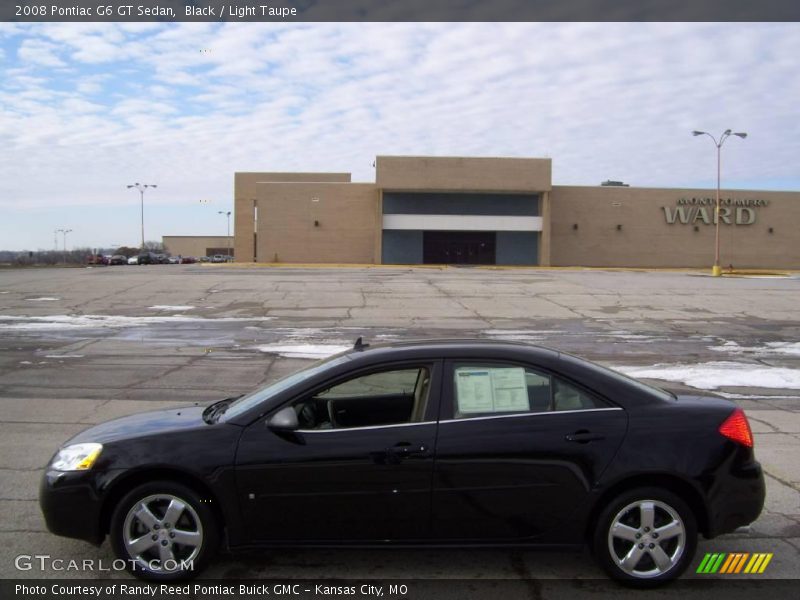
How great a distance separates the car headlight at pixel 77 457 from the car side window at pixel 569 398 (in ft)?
9.00

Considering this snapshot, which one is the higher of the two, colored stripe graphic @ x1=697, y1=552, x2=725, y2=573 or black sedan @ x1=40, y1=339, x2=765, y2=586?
black sedan @ x1=40, y1=339, x2=765, y2=586

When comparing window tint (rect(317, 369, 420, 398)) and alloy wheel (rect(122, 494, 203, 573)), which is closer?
alloy wheel (rect(122, 494, 203, 573))

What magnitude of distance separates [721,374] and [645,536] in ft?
28.8

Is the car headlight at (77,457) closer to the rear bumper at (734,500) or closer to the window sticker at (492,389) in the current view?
the window sticker at (492,389)

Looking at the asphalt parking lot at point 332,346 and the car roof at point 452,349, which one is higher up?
the car roof at point 452,349

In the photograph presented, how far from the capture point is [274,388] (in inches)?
189

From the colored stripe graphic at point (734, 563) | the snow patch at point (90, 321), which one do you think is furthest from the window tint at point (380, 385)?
the snow patch at point (90, 321)

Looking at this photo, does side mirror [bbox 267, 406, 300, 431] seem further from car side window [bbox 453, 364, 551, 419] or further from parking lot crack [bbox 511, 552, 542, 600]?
parking lot crack [bbox 511, 552, 542, 600]

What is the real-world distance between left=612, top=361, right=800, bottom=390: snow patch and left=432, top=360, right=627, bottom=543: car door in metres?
7.37

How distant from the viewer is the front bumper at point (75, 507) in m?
4.23

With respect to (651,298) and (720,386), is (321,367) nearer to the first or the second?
(720,386)

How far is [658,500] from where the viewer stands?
417 centimetres

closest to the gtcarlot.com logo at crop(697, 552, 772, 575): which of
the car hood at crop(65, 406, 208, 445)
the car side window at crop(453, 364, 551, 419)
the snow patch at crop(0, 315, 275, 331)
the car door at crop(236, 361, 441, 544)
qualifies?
the car side window at crop(453, 364, 551, 419)

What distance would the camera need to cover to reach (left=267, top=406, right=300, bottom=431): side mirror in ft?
13.8
